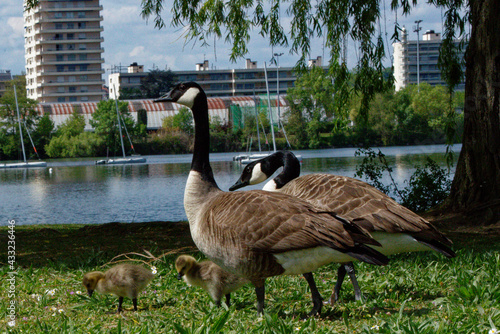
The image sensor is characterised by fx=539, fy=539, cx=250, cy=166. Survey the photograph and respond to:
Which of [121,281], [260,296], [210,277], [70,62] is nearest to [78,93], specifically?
[70,62]

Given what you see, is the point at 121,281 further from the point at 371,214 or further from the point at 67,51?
the point at 67,51

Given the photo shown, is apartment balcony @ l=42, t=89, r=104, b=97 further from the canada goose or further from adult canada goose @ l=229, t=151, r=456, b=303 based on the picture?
adult canada goose @ l=229, t=151, r=456, b=303

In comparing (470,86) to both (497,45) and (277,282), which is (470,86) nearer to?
(497,45)

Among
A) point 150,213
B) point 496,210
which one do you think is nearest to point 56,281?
point 496,210

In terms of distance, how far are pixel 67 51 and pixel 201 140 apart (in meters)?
146

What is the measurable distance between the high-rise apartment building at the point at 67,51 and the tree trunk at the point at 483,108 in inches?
5467

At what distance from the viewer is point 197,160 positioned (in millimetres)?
4844

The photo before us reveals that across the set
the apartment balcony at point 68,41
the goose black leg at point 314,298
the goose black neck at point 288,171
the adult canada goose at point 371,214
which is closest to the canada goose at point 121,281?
the goose black leg at point 314,298

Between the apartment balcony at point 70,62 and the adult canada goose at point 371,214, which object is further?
the apartment balcony at point 70,62

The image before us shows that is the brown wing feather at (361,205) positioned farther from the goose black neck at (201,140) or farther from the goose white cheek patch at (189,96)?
the goose white cheek patch at (189,96)

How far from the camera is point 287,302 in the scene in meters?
4.78

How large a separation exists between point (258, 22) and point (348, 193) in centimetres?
808

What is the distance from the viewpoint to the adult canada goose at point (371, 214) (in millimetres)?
4391

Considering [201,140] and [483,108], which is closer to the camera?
[201,140]
